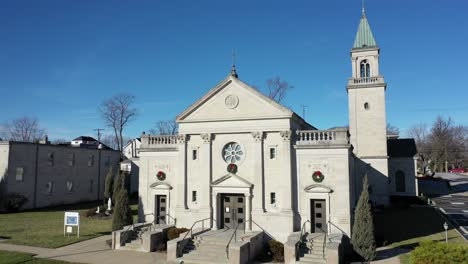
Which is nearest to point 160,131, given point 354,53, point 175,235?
point 354,53

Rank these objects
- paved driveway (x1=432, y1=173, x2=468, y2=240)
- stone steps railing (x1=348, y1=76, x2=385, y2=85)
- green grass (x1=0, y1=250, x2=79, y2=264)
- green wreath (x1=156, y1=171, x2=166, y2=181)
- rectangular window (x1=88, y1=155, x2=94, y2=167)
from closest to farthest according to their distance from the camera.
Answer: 1. green grass (x1=0, y1=250, x2=79, y2=264)
2. green wreath (x1=156, y1=171, x2=166, y2=181)
3. paved driveway (x1=432, y1=173, x2=468, y2=240)
4. stone steps railing (x1=348, y1=76, x2=385, y2=85)
5. rectangular window (x1=88, y1=155, x2=94, y2=167)

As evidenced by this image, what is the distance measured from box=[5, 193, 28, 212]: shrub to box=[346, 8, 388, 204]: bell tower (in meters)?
36.6

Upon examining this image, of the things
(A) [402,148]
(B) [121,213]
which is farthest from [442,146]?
(B) [121,213]

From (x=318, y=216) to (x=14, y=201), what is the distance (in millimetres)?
31618

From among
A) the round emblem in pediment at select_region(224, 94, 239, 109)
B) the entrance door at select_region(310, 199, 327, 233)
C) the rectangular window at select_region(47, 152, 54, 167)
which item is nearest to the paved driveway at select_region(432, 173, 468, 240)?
the entrance door at select_region(310, 199, 327, 233)

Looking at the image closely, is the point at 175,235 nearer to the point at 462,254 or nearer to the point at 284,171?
the point at 284,171

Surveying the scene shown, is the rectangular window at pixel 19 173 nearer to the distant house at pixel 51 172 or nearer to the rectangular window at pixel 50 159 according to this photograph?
the distant house at pixel 51 172

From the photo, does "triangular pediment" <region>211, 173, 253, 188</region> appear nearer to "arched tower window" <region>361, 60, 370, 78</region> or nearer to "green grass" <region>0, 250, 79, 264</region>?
"green grass" <region>0, 250, 79, 264</region>

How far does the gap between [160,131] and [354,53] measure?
49.5m

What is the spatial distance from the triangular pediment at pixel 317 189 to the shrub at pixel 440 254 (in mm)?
7355

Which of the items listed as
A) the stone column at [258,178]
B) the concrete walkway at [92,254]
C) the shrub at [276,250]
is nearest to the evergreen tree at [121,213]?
the concrete walkway at [92,254]

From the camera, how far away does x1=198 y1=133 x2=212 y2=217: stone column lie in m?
22.8

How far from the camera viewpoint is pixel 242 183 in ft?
72.7

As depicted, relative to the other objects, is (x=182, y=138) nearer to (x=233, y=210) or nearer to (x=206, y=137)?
(x=206, y=137)
